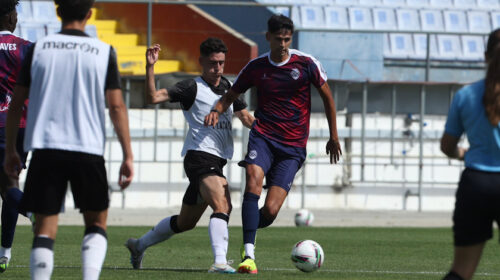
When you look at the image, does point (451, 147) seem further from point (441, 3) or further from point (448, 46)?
point (441, 3)

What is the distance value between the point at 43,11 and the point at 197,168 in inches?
481

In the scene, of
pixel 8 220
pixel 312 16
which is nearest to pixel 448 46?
pixel 312 16

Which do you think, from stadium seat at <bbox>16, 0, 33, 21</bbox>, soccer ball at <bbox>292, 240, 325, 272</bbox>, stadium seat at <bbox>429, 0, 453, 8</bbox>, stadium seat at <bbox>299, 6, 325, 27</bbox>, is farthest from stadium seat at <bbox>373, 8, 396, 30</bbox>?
soccer ball at <bbox>292, 240, 325, 272</bbox>

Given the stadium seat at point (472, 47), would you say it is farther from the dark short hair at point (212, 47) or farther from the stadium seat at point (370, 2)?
the dark short hair at point (212, 47)

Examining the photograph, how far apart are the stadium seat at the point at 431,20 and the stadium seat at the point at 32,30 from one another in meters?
9.52

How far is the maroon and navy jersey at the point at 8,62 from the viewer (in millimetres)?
8133

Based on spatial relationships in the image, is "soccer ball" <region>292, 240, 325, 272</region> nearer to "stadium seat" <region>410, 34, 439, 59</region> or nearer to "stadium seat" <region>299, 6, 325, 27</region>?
"stadium seat" <region>410, 34, 439, 59</region>

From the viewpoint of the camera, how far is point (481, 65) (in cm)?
2180

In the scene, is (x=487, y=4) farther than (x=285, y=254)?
Yes

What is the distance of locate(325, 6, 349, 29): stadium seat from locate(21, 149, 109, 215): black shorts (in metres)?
17.7

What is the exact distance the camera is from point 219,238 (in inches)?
322

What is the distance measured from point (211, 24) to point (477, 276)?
11300 millimetres

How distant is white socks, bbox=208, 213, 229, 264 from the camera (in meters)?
8.12

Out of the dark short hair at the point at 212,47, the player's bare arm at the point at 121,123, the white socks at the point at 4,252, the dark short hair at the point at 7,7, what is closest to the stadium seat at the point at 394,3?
the dark short hair at the point at 212,47
